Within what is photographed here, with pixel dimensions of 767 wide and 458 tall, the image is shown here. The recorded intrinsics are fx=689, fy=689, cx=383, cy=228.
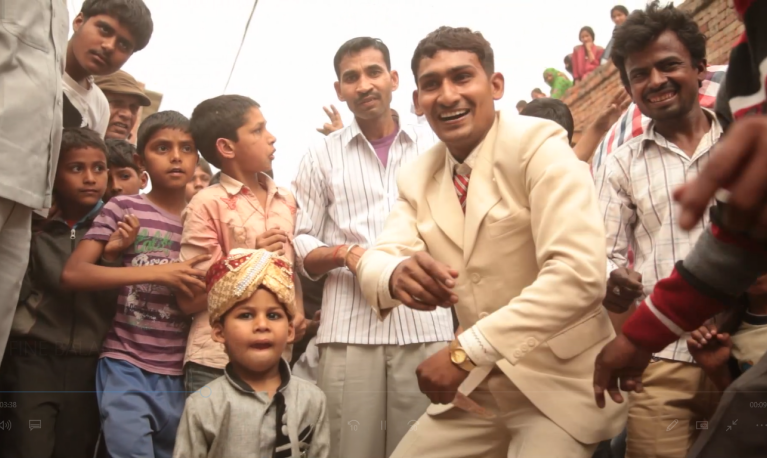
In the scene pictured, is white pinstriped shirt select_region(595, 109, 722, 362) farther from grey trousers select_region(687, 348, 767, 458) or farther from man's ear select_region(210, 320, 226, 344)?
man's ear select_region(210, 320, 226, 344)

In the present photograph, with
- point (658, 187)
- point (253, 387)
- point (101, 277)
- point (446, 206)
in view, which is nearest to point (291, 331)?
point (253, 387)

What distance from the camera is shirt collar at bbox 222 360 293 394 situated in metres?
2.09

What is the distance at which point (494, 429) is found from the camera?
1739 mm

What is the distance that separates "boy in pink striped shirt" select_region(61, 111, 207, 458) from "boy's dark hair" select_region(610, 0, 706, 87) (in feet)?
5.50

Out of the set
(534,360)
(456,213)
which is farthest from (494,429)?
(456,213)

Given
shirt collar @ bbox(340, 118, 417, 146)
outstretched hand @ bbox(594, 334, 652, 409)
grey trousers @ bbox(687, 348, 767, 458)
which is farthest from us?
shirt collar @ bbox(340, 118, 417, 146)

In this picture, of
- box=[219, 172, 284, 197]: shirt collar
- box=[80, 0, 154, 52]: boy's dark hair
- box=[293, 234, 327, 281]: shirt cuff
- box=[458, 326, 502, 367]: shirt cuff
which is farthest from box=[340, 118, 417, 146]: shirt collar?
box=[458, 326, 502, 367]: shirt cuff

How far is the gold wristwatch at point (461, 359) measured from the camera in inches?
60.7

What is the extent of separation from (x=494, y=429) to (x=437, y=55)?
103cm

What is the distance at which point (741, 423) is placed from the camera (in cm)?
102

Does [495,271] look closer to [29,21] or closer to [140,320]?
[140,320]

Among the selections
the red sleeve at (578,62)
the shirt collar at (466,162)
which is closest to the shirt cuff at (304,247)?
the shirt collar at (466,162)

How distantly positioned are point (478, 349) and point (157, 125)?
1686 mm

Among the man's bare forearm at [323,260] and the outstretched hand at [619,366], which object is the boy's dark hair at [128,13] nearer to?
the man's bare forearm at [323,260]
